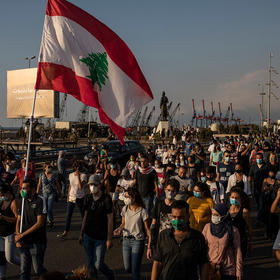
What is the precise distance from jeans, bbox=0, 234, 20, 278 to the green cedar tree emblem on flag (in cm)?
288

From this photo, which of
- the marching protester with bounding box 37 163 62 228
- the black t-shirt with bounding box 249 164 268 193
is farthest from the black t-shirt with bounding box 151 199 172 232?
the black t-shirt with bounding box 249 164 268 193

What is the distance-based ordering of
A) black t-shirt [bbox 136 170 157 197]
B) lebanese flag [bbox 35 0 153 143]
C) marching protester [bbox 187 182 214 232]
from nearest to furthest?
marching protester [bbox 187 182 214 232], lebanese flag [bbox 35 0 153 143], black t-shirt [bbox 136 170 157 197]

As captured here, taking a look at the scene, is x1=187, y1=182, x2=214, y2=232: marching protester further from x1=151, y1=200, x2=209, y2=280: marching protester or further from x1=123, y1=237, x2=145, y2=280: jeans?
x1=151, y1=200, x2=209, y2=280: marching protester

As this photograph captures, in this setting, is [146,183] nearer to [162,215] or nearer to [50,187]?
[50,187]

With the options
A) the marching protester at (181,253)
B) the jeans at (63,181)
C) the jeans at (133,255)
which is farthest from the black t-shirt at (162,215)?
the jeans at (63,181)

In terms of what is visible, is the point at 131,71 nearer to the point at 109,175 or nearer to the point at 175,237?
the point at 109,175

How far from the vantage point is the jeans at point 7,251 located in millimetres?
4797

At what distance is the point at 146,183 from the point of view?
755cm

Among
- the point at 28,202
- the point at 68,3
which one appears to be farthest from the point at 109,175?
the point at 68,3

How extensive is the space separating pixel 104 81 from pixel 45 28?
132cm

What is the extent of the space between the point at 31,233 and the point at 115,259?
2.16 metres

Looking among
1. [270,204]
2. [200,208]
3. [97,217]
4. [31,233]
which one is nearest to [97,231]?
[97,217]

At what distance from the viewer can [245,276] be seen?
542 centimetres

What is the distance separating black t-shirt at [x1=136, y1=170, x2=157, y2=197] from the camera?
7.55 metres
